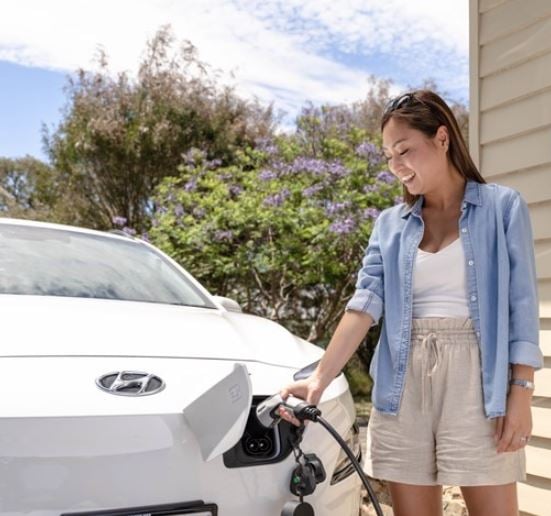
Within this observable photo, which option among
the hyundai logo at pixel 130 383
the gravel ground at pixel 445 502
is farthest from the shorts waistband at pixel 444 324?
the gravel ground at pixel 445 502

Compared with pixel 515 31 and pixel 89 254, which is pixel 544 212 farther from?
pixel 89 254

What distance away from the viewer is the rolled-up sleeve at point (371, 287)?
182cm

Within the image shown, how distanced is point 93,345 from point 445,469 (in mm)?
933

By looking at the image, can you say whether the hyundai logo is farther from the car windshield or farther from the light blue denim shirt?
the car windshield

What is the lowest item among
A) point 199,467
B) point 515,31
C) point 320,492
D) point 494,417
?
point 320,492

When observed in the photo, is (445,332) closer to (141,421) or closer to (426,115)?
(426,115)

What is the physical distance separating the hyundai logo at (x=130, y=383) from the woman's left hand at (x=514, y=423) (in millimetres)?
807

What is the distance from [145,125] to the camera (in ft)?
37.0

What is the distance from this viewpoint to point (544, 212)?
10.1ft

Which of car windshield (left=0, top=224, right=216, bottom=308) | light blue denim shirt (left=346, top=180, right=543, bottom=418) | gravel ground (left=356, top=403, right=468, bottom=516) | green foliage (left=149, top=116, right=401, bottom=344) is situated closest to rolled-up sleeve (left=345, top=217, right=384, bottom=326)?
light blue denim shirt (left=346, top=180, right=543, bottom=418)

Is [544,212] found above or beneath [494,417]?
above

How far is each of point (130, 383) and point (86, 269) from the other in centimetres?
121

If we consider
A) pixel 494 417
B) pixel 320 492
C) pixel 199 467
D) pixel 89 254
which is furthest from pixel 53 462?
pixel 89 254

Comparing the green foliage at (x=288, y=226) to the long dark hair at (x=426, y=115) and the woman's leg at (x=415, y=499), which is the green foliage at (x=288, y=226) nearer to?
the long dark hair at (x=426, y=115)
